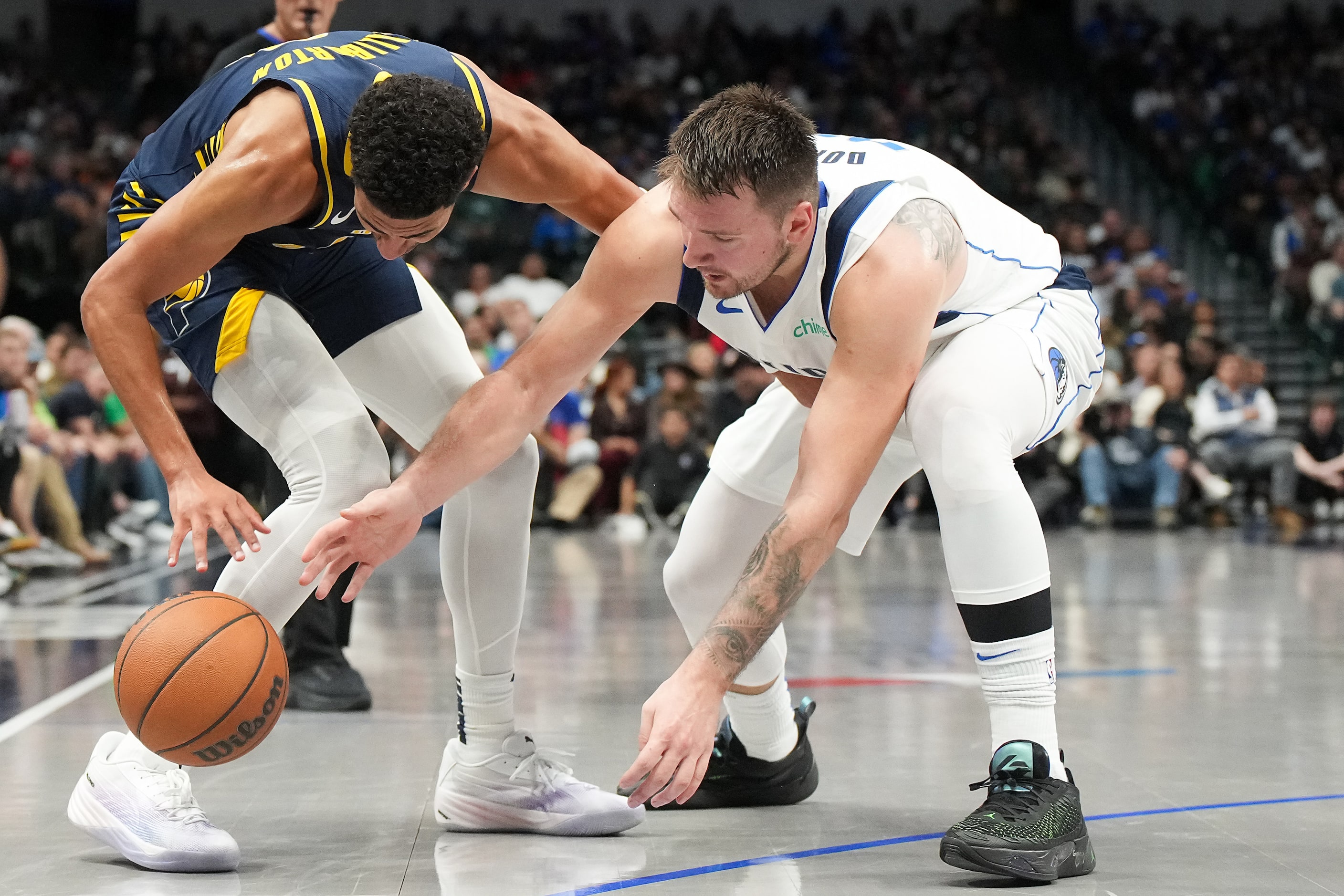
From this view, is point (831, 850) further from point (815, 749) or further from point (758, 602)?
point (815, 749)

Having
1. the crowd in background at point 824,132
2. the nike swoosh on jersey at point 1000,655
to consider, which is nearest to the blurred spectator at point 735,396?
the crowd in background at point 824,132

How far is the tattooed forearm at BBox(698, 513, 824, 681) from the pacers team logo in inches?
29.3

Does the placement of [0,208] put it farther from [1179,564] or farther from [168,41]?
[1179,564]

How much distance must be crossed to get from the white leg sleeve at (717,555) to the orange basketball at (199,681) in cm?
90

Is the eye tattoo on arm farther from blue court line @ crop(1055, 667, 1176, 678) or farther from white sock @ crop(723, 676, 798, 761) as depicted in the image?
blue court line @ crop(1055, 667, 1176, 678)

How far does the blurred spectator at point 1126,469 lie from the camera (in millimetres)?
11336

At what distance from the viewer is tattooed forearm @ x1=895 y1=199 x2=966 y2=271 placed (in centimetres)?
262

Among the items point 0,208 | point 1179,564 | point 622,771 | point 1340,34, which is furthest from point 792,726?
point 1340,34

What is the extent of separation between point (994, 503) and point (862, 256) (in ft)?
1.68

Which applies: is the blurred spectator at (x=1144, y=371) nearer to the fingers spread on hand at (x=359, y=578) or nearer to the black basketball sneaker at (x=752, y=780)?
the black basketball sneaker at (x=752, y=780)

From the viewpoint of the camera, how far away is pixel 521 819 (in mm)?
2994

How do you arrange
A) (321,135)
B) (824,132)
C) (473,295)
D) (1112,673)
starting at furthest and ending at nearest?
1. (824,132)
2. (473,295)
3. (1112,673)
4. (321,135)

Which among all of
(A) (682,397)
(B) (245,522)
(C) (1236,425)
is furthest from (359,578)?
(C) (1236,425)

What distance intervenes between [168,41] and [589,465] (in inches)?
423
